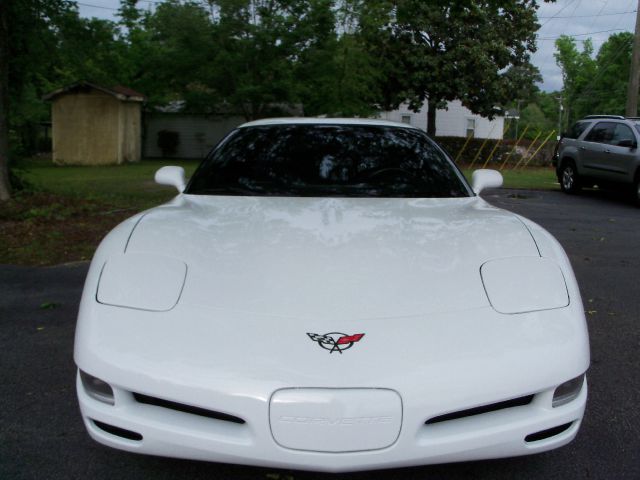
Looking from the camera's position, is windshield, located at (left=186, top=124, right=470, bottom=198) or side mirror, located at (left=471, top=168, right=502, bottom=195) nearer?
windshield, located at (left=186, top=124, right=470, bottom=198)

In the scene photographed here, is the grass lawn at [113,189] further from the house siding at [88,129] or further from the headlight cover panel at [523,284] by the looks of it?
the house siding at [88,129]

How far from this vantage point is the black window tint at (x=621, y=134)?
12.3 m

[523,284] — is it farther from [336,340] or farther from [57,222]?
[57,222]

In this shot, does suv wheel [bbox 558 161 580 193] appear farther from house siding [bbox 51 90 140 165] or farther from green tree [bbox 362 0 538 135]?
house siding [bbox 51 90 140 165]

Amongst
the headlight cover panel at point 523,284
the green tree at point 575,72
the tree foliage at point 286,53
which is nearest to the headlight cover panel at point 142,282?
the headlight cover panel at point 523,284

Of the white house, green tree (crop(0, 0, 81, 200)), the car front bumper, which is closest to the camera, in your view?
the car front bumper

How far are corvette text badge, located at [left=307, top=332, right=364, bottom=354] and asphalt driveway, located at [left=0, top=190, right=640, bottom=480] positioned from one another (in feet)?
1.80

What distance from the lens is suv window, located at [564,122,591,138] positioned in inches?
548

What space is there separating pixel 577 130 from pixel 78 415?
13.6 meters

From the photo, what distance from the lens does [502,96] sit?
27.2 metres

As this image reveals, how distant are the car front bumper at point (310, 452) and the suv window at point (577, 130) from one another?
1306cm

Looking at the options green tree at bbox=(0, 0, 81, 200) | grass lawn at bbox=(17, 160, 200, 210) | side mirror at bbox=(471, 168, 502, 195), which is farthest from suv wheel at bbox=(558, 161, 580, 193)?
side mirror at bbox=(471, 168, 502, 195)

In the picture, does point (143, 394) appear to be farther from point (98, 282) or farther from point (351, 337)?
point (351, 337)

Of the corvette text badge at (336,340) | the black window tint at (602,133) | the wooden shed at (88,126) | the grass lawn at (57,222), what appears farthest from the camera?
the wooden shed at (88,126)
